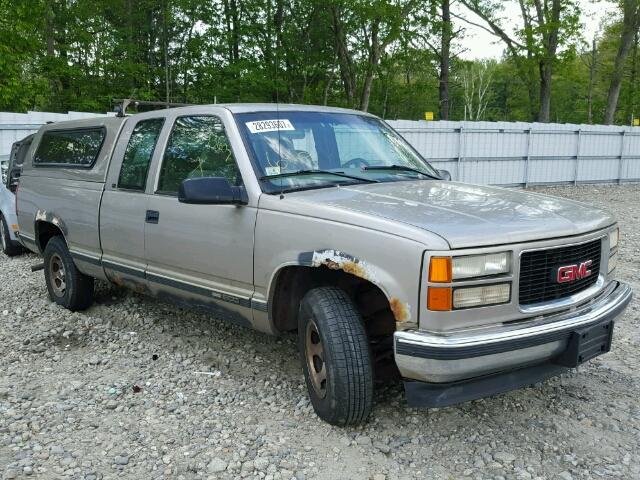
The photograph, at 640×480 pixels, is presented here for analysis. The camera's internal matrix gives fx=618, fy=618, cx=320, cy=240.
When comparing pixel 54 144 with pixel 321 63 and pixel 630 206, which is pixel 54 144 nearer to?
pixel 630 206

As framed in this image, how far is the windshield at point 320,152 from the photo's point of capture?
12.6ft

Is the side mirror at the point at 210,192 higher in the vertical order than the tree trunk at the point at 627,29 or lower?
lower

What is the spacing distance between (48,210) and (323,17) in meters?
22.6

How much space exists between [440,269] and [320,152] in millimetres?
1557

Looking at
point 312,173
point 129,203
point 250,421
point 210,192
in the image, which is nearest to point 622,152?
point 312,173

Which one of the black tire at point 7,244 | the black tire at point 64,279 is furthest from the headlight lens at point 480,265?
the black tire at point 7,244

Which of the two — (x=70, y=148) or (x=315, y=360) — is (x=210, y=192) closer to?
(x=315, y=360)

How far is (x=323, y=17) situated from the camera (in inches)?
1032

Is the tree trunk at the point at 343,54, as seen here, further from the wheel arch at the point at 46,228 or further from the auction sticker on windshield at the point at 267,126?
the auction sticker on windshield at the point at 267,126

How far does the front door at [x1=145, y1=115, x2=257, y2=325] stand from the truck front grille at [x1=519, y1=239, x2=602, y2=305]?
1575 mm

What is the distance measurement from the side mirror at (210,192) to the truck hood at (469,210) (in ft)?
1.15

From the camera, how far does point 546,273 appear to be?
306cm

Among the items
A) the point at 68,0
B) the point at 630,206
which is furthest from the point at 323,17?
the point at 630,206

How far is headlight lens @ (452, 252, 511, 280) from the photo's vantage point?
2809 mm
